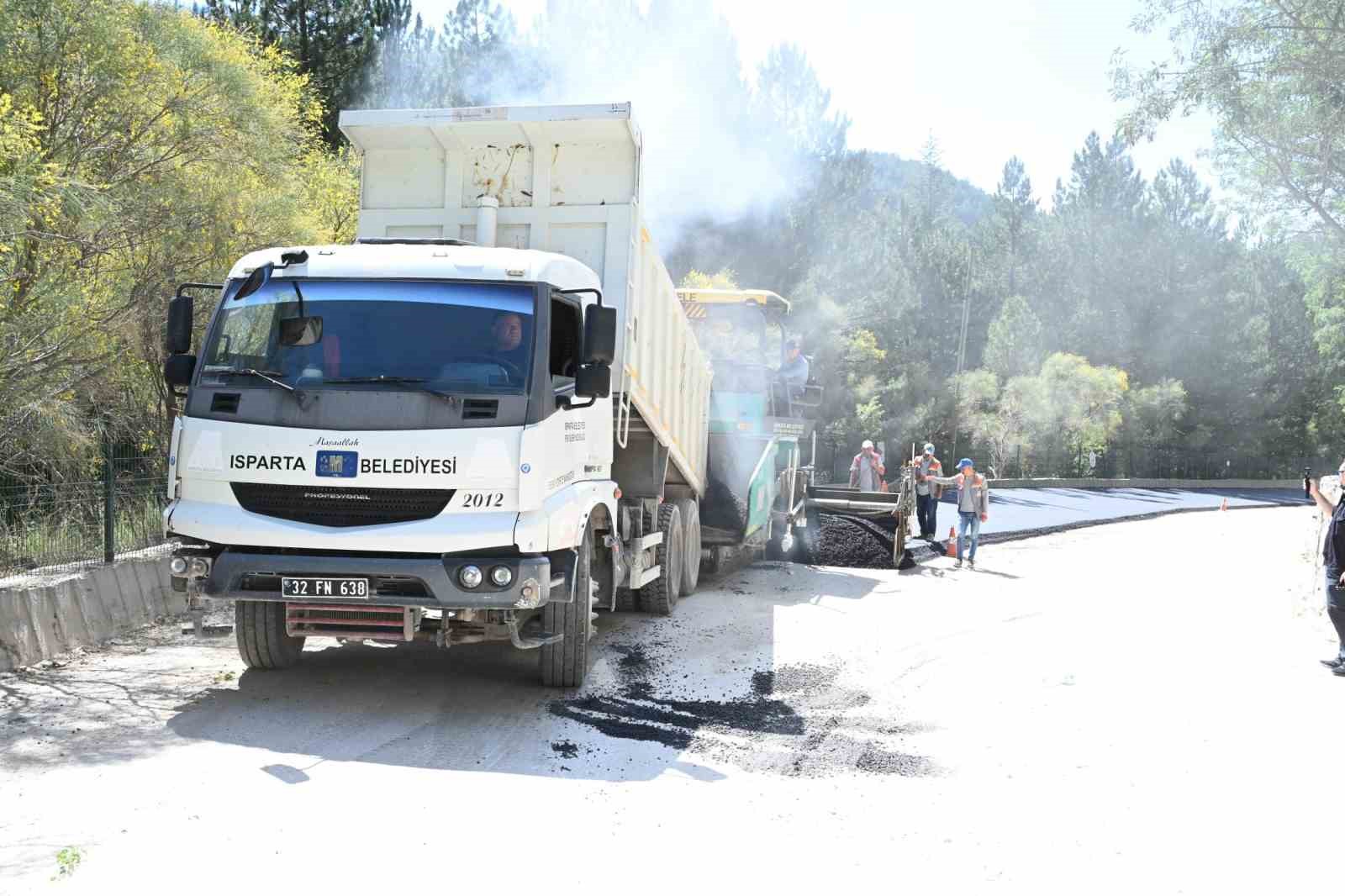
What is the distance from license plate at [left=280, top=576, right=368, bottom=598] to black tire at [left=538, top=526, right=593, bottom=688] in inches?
47.4

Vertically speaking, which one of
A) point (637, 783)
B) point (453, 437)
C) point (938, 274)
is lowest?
point (637, 783)

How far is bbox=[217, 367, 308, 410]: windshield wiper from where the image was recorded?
6316mm

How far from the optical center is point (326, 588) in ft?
20.4

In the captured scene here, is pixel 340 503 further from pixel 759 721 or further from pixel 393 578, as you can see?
pixel 759 721

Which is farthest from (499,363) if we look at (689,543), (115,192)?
(115,192)

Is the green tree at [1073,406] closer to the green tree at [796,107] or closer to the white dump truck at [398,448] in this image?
the green tree at [796,107]

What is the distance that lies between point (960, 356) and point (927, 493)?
1434 inches

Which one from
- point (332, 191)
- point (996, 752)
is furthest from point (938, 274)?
point (996, 752)

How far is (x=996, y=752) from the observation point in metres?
6.26

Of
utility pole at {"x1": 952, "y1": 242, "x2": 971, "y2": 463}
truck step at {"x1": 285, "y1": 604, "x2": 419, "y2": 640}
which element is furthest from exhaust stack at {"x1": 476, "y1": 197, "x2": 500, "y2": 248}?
utility pole at {"x1": 952, "y1": 242, "x2": 971, "y2": 463}

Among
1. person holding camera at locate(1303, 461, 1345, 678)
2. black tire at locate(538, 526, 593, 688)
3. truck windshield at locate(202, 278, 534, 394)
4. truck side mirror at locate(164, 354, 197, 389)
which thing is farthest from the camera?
person holding camera at locate(1303, 461, 1345, 678)

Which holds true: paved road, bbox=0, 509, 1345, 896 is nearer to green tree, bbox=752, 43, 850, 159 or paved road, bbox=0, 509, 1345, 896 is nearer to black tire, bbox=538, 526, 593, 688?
black tire, bbox=538, 526, 593, 688

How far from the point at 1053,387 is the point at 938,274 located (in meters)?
11.4

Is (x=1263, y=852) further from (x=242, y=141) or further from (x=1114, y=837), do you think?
(x=242, y=141)
